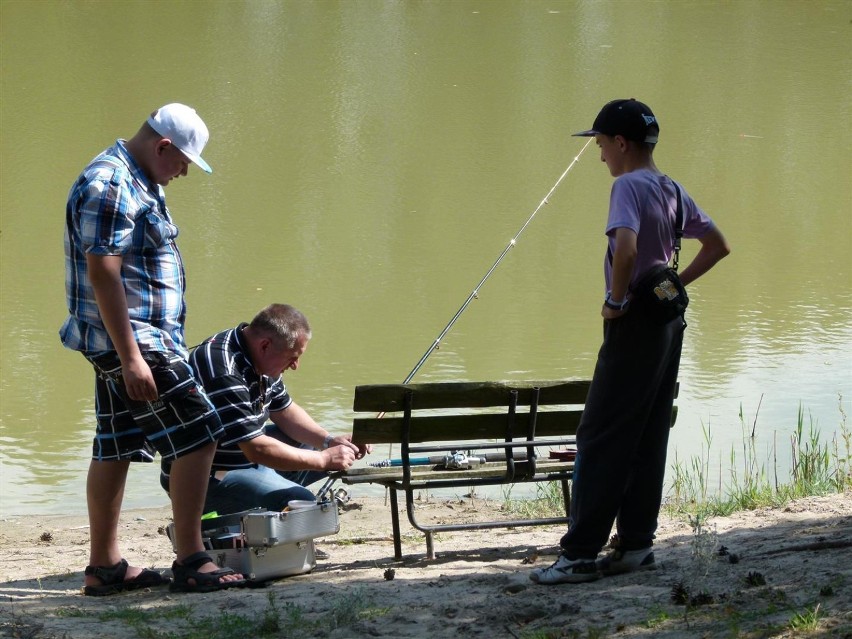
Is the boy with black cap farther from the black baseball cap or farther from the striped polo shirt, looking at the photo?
the striped polo shirt

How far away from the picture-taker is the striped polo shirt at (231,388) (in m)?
4.40

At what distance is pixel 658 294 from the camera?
375cm

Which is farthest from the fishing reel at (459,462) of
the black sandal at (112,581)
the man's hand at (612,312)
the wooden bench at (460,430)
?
the man's hand at (612,312)

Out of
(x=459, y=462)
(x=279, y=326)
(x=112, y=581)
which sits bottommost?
(x=112, y=581)

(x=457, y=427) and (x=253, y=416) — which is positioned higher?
(x=253, y=416)

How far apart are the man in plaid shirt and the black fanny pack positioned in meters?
1.40

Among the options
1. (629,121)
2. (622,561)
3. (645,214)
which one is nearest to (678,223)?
(645,214)

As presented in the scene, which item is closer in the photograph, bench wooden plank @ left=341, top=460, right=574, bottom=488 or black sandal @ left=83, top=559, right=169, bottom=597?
black sandal @ left=83, top=559, right=169, bottom=597

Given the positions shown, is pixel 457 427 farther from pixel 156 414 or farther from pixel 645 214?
pixel 645 214

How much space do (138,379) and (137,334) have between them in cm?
18

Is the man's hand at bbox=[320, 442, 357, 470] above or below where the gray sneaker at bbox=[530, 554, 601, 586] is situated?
above

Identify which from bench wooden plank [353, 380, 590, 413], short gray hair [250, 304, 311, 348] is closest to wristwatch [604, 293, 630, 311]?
bench wooden plank [353, 380, 590, 413]

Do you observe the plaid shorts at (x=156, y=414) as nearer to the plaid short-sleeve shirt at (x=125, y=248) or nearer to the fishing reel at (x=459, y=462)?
the plaid short-sleeve shirt at (x=125, y=248)

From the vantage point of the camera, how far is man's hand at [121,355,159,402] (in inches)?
153
